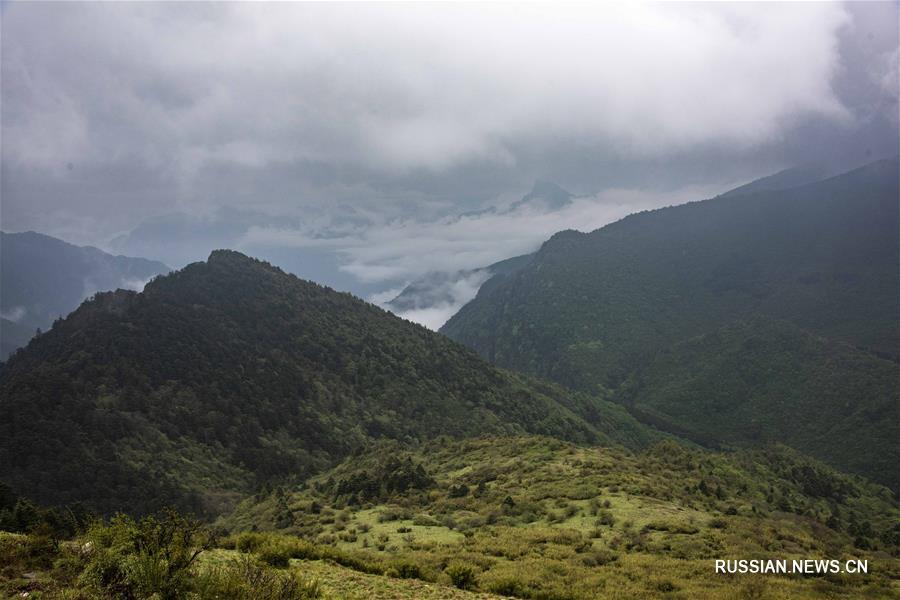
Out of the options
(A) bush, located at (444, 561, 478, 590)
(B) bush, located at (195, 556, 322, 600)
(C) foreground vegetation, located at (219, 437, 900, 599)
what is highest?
(B) bush, located at (195, 556, 322, 600)

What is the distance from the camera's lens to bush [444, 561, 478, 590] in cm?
2062

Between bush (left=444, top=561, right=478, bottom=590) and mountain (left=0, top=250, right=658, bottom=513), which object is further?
mountain (left=0, top=250, right=658, bottom=513)

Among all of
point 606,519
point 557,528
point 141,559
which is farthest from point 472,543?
point 141,559

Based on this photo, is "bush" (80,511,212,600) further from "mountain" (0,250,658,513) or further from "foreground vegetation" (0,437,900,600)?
"mountain" (0,250,658,513)

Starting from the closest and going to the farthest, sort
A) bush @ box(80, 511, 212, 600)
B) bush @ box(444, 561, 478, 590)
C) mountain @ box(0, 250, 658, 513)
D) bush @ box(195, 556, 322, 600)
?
bush @ box(195, 556, 322, 600)
bush @ box(80, 511, 212, 600)
bush @ box(444, 561, 478, 590)
mountain @ box(0, 250, 658, 513)

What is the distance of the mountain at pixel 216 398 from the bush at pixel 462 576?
260 feet

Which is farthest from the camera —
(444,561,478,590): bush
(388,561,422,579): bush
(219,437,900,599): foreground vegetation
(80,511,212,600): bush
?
(219,437,900,599): foreground vegetation

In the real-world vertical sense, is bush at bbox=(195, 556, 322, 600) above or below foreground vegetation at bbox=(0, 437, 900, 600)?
above

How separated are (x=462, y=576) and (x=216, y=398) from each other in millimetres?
122979

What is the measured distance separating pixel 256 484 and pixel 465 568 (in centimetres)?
9146

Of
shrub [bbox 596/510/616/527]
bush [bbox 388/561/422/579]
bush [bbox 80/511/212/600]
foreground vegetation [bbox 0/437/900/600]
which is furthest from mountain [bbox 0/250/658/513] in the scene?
bush [bbox 80/511/212/600]

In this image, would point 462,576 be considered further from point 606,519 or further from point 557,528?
point 606,519

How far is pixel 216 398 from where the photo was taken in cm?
12900

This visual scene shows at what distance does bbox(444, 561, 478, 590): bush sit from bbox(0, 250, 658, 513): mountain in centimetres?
7919
